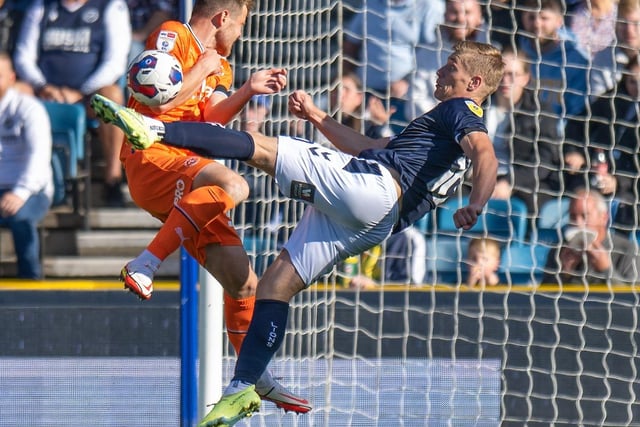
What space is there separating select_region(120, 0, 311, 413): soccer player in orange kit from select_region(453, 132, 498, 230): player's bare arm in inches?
31.3

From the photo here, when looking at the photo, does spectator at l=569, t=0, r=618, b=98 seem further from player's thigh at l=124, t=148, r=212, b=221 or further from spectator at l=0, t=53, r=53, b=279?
spectator at l=0, t=53, r=53, b=279

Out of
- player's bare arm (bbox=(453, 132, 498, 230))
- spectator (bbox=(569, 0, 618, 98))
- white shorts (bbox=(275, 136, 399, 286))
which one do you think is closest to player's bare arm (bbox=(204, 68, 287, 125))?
white shorts (bbox=(275, 136, 399, 286))

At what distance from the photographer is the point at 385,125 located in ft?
22.3

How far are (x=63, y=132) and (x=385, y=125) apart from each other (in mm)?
2521

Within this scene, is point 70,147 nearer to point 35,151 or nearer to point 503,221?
point 35,151

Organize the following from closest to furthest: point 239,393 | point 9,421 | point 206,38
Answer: point 239,393
point 206,38
point 9,421

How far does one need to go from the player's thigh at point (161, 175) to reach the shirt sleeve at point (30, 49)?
3.64m

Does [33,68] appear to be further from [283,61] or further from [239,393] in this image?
[239,393]

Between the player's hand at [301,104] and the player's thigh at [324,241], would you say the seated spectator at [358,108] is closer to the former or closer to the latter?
the player's hand at [301,104]

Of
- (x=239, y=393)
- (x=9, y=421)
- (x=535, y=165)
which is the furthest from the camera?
(x=535, y=165)

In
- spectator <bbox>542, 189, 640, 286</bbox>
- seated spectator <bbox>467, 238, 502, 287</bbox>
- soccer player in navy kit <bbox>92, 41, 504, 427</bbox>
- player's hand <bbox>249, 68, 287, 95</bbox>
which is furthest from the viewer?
seated spectator <bbox>467, 238, 502, 287</bbox>

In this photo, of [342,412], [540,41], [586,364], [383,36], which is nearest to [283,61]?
[383,36]

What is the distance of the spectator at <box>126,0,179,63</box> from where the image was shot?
8.27 m

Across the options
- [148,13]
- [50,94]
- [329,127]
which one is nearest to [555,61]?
[329,127]
